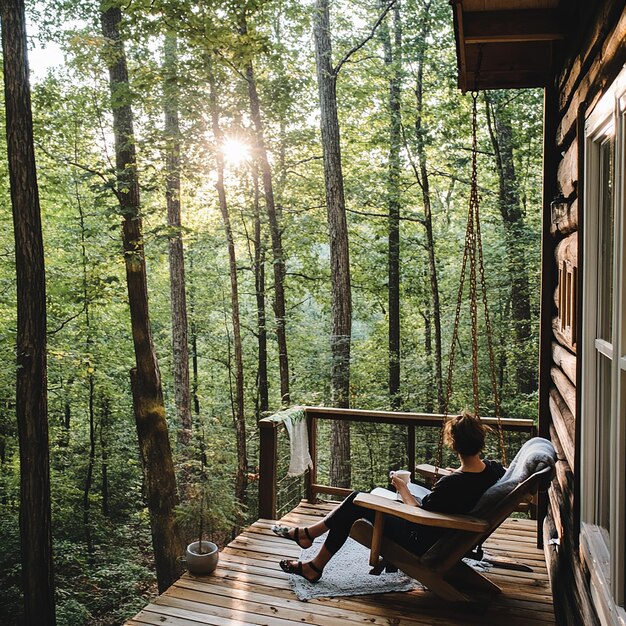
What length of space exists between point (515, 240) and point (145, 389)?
6664mm

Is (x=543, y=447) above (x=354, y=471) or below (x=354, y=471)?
above

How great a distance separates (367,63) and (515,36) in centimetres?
1135

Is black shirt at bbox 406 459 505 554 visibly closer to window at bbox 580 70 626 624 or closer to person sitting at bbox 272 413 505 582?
person sitting at bbox 272 413 505 582

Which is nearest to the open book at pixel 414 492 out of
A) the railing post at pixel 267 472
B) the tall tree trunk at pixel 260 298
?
the railing post at pixel 267 472

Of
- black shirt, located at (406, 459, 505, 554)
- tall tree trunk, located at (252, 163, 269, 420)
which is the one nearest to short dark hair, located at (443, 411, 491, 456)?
black shirt, located at (406, 459, 505, 554)

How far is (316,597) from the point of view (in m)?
3.56

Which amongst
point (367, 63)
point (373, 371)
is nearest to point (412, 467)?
point (373, 371)

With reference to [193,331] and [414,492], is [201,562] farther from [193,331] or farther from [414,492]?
[193,331]

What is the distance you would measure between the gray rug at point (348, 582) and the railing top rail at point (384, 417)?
1128 mm

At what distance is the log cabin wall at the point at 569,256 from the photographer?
2.04m

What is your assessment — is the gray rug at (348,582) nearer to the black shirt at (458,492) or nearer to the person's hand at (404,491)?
the person's hand at (404,491)

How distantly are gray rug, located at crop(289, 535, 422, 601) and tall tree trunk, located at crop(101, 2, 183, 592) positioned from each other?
180 inches

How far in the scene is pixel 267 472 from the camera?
16.1ft

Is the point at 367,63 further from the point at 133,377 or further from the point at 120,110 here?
the point at 133,377
